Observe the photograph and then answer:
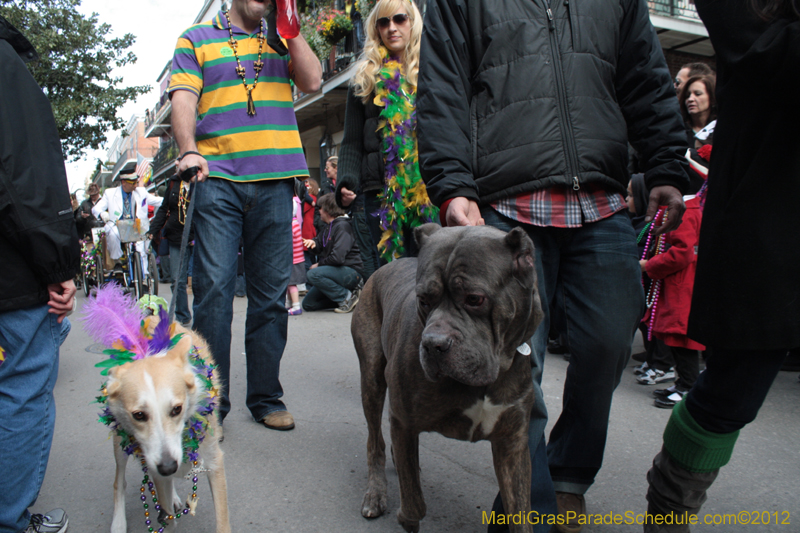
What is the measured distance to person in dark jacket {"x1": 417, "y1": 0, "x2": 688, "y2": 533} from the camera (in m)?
2.04

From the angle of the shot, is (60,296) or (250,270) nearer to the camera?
(60,296)

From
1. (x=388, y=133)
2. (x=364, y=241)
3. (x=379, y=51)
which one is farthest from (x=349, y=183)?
(x=364, y=241)

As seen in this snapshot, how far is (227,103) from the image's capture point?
3277 millimetres

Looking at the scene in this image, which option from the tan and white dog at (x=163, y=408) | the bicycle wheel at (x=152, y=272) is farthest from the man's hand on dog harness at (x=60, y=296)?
the bicycle wheel at (x=152, y=272)

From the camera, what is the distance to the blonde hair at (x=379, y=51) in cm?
339

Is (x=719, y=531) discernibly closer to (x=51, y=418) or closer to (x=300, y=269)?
(x=51, y=418)

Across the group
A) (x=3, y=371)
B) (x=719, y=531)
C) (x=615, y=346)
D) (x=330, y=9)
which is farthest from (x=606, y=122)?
→ (x=330, y=9)

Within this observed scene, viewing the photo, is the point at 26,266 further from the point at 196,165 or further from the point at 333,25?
the point at 333,25

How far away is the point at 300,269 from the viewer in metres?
8.70

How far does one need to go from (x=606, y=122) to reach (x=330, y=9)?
14.5m

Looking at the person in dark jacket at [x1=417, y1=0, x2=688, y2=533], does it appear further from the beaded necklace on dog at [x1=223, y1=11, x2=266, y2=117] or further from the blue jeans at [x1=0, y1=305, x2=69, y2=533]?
the blue jeans at [x1=0, y1=305, x2=69, y2=533]

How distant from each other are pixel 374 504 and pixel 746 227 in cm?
183

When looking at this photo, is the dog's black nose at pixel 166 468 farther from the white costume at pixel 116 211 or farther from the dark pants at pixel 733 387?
the white costume at pixel 116 211

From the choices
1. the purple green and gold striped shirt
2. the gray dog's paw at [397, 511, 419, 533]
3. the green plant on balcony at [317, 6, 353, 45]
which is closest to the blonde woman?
the purple green and gold striped shirt
